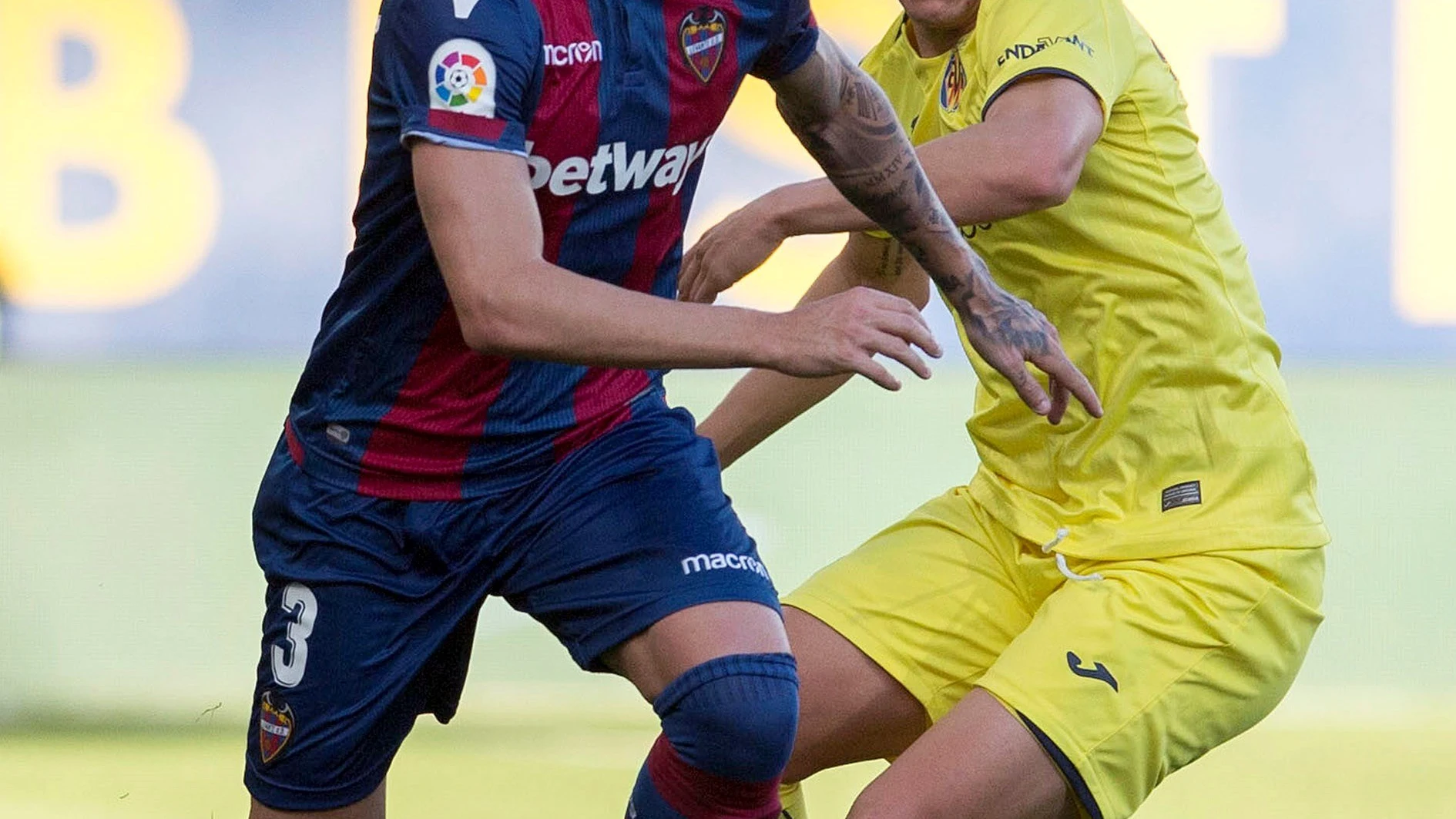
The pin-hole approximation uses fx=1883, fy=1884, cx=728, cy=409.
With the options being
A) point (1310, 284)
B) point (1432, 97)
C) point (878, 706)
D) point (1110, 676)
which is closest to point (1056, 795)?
point (1110, 676)

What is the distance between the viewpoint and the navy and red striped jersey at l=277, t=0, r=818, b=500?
6.48ft

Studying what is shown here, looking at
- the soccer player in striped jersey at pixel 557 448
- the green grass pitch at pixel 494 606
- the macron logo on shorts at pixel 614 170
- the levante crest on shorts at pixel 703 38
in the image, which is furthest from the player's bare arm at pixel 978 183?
the green grass pitch at pixel 494 606

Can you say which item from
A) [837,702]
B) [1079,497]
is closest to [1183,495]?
[1079,497]

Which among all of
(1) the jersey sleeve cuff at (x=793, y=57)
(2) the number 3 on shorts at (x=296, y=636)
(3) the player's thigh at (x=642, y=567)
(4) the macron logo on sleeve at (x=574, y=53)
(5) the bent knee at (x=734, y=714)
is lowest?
(2) the number 3 on shorts at (x=296, y=636)

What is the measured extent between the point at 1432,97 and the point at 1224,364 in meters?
2.89

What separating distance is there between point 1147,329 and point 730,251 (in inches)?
21.7

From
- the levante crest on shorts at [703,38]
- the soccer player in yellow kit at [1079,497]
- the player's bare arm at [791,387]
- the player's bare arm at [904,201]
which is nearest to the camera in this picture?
the levante crest on shorts at [703,38]

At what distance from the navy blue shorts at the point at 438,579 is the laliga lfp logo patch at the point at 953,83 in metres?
0.60

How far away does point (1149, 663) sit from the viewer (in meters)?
2.37

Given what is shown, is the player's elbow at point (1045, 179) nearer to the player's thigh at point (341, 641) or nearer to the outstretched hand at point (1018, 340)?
the outstretched hand at point (1018, 340)

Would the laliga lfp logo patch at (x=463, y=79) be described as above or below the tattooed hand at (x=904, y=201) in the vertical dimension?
above

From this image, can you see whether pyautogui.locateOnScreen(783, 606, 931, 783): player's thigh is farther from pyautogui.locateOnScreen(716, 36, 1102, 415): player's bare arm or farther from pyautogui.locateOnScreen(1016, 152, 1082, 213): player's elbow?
pyautogui.locateOnScreen(1016, 152, 1082, 213): player's elbow

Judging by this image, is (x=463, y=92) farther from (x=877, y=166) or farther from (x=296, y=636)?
(x=296, y=636)

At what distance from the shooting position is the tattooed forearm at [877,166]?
222cm
